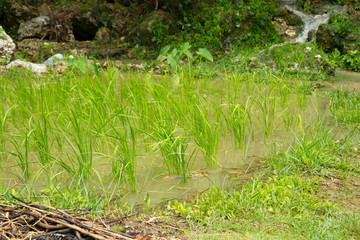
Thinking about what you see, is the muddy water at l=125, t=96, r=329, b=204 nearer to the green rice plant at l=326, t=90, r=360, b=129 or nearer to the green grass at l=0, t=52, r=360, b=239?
the green grass at l=0, t=52, r=360, b=239

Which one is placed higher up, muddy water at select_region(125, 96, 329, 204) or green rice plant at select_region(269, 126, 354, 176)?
green rice plant at select_region(269, 126, 354, 176)

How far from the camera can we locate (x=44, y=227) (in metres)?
1.71

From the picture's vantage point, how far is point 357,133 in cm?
375

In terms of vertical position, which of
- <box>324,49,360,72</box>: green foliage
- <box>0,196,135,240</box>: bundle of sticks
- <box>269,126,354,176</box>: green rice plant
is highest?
<box>324,49,360,72</box>: green foliage

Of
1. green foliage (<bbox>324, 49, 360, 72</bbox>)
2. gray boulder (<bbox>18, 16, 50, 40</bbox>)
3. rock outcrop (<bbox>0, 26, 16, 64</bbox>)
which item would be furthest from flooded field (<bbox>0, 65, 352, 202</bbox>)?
gray boulder (<bbox>18, 16, 50, 40</bbox>)

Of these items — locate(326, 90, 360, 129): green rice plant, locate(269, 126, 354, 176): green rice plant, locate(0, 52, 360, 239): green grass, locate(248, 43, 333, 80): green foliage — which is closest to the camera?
locate(0, 52, 360, 239): green grass

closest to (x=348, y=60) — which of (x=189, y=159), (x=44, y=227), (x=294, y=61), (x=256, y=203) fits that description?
(x=294, y=61)

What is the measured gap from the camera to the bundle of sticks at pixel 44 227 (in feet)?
5.36

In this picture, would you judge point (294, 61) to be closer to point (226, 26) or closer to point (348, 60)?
point (348, 60)

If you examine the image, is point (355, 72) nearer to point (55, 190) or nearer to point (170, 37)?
point (170, 37)

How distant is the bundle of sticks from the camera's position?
163cm

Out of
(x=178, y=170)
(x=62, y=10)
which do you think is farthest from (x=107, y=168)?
(x=62, y=10)

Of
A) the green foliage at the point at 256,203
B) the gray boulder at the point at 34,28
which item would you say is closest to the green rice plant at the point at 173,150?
the green foliage at the point at 256,203

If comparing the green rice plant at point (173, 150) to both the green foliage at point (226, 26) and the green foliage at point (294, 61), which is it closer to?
the green foliage at point (294, 61)
